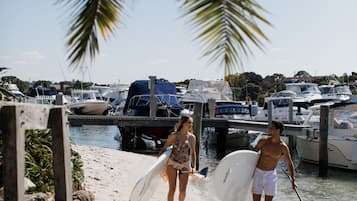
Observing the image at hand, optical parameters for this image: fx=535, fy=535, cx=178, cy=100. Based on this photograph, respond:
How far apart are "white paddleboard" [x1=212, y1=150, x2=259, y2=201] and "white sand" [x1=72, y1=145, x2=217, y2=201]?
325 millimetres

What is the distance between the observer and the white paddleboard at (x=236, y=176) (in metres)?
8.37

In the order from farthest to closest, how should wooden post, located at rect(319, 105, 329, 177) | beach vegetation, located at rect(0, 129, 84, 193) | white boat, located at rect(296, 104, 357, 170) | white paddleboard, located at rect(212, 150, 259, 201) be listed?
white boat, located at rect(296, 104, 357, 170) < wooden post, located at rect(319, 105, 329, 177) < white paddleboard, located at rect(212, 150, 259, 201) < beach vegetation, located at rect(0, 129, 84, 193)

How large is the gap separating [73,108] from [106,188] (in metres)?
26.5

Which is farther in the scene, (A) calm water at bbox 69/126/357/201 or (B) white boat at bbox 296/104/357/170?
(B) white boat at bbox 296/104/357/170

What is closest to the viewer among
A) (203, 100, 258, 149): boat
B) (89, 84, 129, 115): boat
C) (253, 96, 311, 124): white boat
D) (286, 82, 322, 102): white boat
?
(203, 100, 258, 149): boat

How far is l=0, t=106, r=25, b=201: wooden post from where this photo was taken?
187 inches

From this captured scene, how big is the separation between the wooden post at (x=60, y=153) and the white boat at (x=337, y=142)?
14.8 metres

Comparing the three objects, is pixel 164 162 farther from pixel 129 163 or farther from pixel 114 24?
pixel 129 163

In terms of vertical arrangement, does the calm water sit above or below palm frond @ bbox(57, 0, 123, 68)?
below

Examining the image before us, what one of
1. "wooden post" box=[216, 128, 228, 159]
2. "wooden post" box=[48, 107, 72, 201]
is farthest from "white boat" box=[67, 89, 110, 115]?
"wooden post" box=[48, 107, 72, 201]

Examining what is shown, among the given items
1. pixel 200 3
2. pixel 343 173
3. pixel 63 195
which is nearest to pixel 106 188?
pixel 63 195

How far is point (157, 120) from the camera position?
2191 cm

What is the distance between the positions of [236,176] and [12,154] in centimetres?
451

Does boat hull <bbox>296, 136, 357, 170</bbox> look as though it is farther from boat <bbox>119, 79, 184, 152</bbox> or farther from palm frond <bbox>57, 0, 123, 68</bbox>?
palm frond <bbox>57, 0, 123, 68</bbox>
